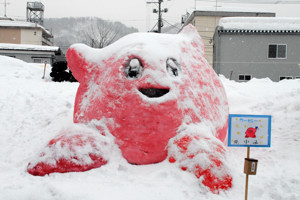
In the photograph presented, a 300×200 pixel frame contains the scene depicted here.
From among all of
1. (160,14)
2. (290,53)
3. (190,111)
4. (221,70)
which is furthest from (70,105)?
(160,14)

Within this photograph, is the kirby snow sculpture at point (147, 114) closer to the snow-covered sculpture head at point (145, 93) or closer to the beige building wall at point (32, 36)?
the snow-covered sculpture head at point (145, 93)

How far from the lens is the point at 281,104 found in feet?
23.4

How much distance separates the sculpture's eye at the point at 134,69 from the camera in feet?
13.2

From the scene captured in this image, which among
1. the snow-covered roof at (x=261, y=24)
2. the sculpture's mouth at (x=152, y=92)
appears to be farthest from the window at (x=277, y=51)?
the sculpture's mouth at (x=152, y=92)

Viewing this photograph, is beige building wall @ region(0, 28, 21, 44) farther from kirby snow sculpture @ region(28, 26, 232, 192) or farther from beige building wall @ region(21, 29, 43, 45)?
kirby snow sculpture @ region(28, 26, 232, 192)

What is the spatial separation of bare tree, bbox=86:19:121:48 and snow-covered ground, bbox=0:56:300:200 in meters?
29.6

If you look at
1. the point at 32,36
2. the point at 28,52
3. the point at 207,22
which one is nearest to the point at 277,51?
the point at 207,22

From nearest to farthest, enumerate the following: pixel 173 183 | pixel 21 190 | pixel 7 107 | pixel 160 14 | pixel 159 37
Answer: pixel 21 190 → pixel 173 183 → pixel 159 37 → pixel 7 107 → pixel 160 14

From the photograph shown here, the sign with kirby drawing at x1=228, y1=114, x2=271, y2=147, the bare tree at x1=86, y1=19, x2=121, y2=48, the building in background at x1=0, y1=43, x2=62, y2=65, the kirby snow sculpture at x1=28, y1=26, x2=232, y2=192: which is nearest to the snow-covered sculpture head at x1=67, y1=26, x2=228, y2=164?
the kirby snow sculpture at x1=28, y1=26, x2=232, y2=192

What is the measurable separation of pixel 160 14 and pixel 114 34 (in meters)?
14.0

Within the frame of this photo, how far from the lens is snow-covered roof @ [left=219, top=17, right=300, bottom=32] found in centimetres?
1989

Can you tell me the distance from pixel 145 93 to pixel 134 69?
0.37 meters

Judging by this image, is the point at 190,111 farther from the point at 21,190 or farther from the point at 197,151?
the point at 21,190

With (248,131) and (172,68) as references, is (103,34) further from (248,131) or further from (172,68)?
(248,131)
